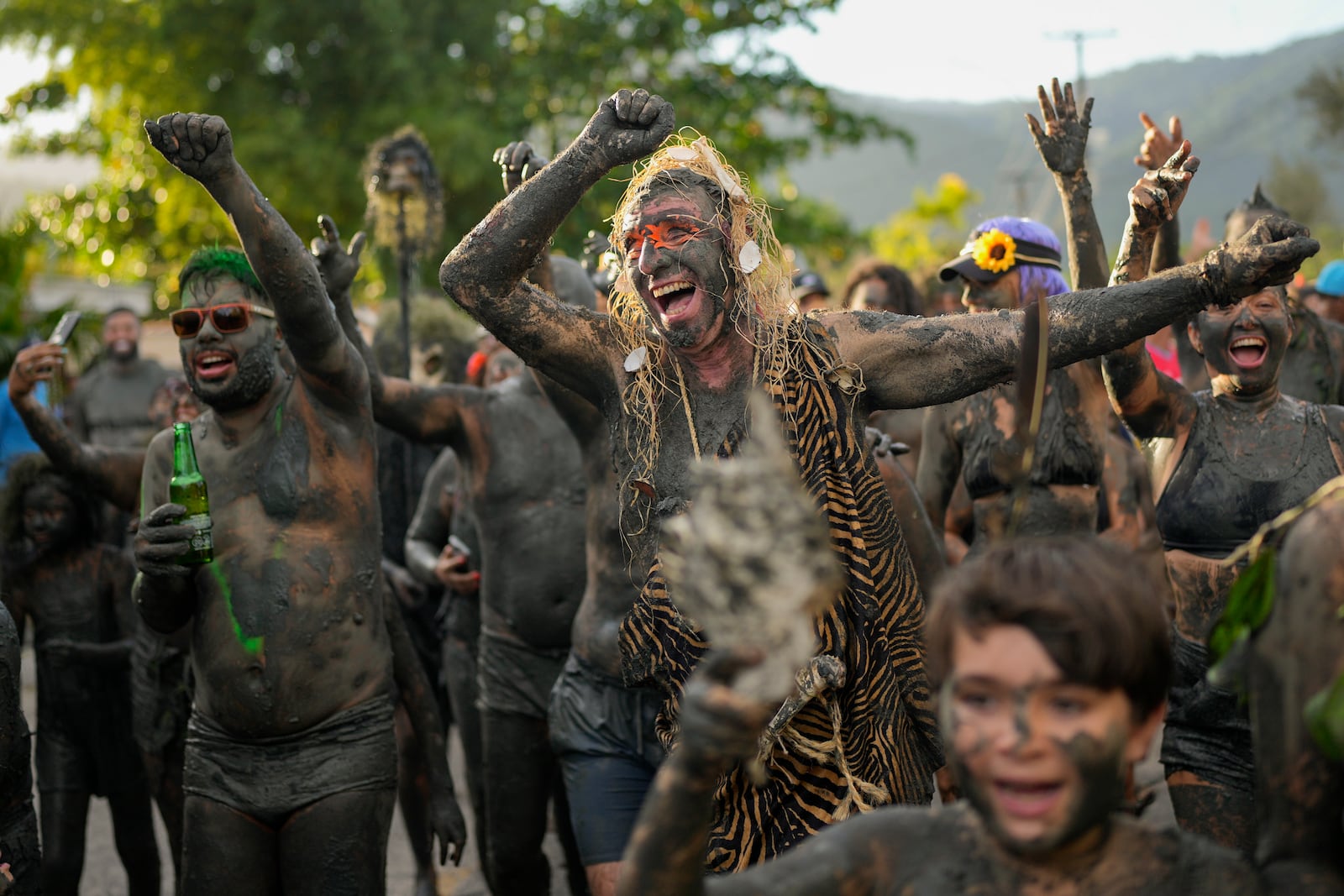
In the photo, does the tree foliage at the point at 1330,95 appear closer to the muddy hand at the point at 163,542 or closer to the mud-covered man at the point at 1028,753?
the muddy hand at the point at 163,542

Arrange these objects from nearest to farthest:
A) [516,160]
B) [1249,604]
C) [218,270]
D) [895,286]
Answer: [1249,604], [218,270], [516,160], [895,286]

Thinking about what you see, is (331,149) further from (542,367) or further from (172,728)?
(542,367)

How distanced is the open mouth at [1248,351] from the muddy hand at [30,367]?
447cm

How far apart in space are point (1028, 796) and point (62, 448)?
16.3ft

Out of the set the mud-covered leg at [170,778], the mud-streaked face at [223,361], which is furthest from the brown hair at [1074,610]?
the mud-covered leg at [170,778]

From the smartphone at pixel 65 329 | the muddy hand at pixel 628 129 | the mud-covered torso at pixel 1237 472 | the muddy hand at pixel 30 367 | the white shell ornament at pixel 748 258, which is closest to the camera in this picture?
the muddy hand at pixel 628 129

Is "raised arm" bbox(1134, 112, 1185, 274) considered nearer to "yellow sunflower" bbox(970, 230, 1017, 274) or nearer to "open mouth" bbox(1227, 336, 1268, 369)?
"open mouth" bbox(1227, 336, 1268, 369)

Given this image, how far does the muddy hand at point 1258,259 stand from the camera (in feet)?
11.0

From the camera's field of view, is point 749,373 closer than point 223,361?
Yes

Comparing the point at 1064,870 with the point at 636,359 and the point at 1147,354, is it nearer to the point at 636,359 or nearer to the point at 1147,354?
the point at 636,359

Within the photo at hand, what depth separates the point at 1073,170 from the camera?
4.55m

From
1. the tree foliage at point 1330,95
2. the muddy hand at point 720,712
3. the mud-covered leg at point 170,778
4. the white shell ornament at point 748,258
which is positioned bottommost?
the mud-covered leg at point 170,778

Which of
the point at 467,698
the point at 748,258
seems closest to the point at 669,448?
the point at 748,258

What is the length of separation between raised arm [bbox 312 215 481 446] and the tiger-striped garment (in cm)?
163
